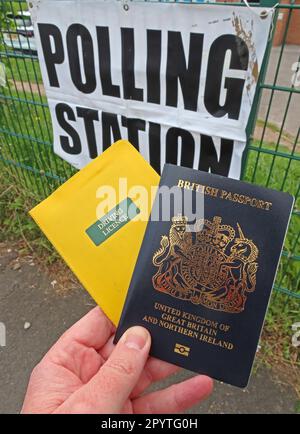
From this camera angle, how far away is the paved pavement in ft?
5.44

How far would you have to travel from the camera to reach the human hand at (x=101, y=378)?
34.9 inches

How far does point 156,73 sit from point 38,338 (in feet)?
5.15

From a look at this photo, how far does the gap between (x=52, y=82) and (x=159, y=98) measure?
2.15 feet

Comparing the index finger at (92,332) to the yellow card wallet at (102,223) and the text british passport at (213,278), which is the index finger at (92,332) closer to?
the yellow card wallet at (102,223)

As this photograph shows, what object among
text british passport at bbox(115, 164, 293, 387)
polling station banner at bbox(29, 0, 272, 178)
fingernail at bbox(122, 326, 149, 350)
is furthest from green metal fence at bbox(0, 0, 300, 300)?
fingernail at bbox(122, 326, 149, 350)

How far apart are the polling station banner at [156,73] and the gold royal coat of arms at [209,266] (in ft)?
1.67

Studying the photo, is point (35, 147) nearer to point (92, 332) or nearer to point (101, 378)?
point (92, 332)

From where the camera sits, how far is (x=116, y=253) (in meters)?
1.23

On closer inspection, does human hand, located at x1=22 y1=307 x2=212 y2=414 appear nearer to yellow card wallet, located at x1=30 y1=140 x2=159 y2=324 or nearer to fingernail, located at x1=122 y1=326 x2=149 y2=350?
fingernail, located at x1=122 y1=326 x2=149 y2=350

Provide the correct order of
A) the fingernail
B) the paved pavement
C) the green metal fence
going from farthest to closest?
the green metal fence → the paved pavement → the fingernail

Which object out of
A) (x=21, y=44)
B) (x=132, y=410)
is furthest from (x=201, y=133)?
(x=21, y=44)

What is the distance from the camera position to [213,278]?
1017 mm

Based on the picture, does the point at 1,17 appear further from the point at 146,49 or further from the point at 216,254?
the point at 216,254

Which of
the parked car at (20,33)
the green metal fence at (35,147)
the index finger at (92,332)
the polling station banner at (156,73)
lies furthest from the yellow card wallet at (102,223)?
the parked car at (20,33)
